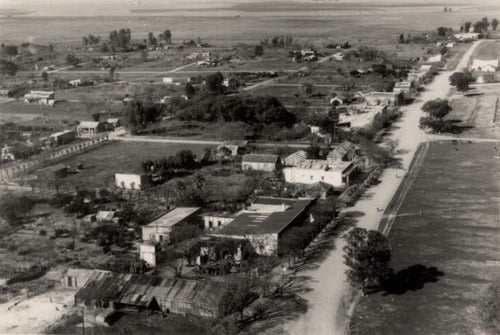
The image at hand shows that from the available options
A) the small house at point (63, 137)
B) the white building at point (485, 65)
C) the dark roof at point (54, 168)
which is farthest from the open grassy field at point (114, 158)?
the white building at point (485, 65)

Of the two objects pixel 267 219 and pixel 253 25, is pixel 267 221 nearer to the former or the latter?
pixel 267 219

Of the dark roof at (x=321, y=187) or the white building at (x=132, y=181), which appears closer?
the dark roof at (x=321, y=187)

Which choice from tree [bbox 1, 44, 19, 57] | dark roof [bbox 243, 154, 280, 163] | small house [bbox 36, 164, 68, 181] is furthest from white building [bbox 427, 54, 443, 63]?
tree [bbox 1, 44, 19, 57]

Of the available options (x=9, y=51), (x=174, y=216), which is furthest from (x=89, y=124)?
(x=9, y=51)

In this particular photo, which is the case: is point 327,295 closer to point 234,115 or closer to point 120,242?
point 120,242

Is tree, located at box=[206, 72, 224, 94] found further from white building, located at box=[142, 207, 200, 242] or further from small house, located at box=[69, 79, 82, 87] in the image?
white building, located at box=[142, 207, 200, 242]

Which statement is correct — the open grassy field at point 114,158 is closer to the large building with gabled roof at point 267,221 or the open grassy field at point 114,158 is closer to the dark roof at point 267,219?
the large building with gabled roof at point 267,221
